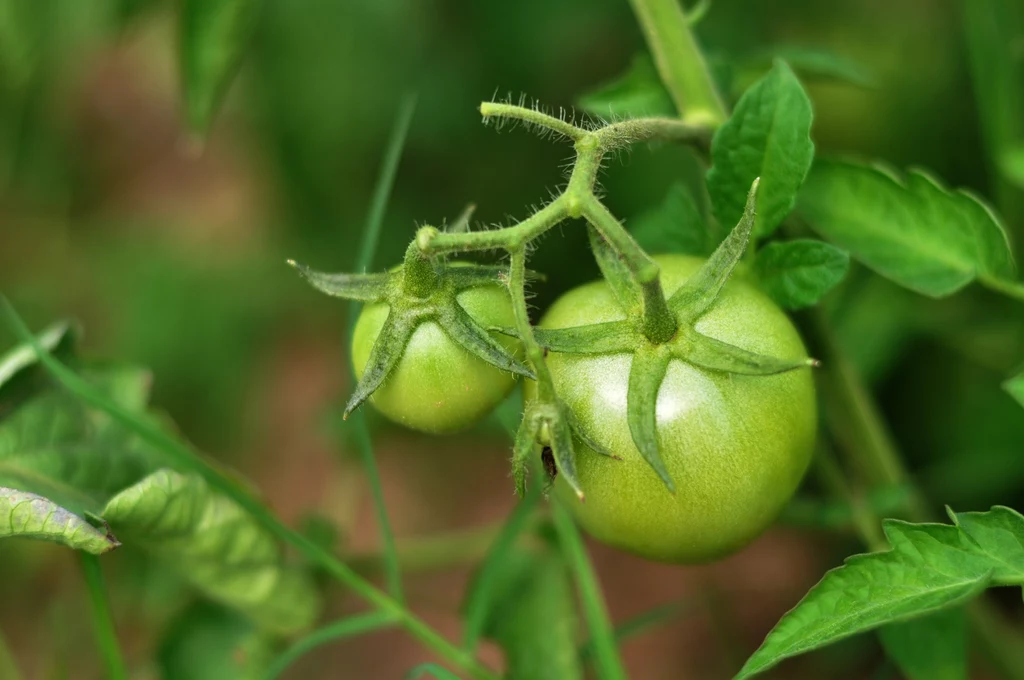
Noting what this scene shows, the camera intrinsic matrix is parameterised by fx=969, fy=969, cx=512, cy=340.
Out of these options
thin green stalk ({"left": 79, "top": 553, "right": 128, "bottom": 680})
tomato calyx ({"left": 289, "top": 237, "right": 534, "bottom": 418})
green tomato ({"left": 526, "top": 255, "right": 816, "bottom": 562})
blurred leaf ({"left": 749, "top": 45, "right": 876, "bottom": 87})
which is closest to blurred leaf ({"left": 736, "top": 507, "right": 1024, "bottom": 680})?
green tomato ({"left": 526, "top": 255, "right": 816, "bottom": 562})

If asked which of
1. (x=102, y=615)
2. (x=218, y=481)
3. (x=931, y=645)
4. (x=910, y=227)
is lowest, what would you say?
(x=931, y=645)

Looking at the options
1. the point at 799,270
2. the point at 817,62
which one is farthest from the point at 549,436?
the point at 817,62

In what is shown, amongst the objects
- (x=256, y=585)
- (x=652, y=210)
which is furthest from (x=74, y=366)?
(x=652, y=210)

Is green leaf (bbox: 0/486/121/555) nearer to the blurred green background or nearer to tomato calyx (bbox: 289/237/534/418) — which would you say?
tomato calyx (bbox: 289/237/534/418)

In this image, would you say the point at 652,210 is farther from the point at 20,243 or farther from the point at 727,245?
the point at 20,243

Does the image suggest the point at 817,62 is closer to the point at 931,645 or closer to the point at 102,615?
the point at 931,645

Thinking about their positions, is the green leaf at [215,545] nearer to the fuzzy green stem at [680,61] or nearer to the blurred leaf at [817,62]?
the fuzzy green stem at [680,61]

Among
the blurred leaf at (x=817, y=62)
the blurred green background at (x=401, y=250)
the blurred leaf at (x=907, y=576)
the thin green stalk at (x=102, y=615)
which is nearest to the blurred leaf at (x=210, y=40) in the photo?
the blurred green background at (x=401, y=250)
